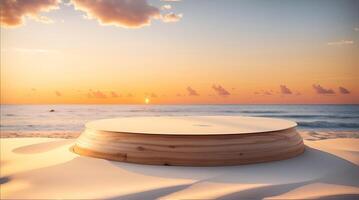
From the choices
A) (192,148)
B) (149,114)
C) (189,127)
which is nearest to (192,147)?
(192,148)

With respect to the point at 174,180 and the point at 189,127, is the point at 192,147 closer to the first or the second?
the point at 174,180

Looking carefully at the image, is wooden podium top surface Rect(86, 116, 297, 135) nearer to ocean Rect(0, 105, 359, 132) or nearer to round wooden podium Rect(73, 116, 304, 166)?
round wooden podium Rect(73, 116, 304, 166)

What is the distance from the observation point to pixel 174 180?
3164 millimetres

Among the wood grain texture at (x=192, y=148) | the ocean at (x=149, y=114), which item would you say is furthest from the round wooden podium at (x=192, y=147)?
the ocean at (x=149, y=114)

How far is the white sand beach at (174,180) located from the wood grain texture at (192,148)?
10cm

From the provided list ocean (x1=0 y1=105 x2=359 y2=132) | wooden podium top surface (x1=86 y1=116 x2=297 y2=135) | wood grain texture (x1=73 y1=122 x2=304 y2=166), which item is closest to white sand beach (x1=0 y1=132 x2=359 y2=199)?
wood grain texture (x1=73 y1=122 x2=304 y2=166)

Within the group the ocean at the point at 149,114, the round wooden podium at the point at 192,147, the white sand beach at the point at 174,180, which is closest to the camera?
the white sand beach at the point at 174,180

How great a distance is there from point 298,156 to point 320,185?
1.21m

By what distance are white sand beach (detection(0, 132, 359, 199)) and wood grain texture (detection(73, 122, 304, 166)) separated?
10 cm

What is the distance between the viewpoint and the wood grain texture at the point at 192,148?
3604 mm

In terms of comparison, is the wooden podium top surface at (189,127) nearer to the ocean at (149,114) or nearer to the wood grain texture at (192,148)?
the wood grain texture at (192,148)

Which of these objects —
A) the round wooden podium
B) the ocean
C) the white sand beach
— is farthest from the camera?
the ocean

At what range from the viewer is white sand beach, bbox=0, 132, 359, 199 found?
9.40 ft

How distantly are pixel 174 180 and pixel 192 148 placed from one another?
543 mm
